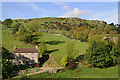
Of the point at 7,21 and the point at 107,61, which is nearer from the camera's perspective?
the point at 107,61

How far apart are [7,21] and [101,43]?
88.8m

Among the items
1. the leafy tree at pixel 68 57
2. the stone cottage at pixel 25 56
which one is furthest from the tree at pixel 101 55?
the stone cottage at pixel 25 56

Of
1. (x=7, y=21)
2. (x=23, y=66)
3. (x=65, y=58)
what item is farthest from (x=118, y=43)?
(x=7, y=21)

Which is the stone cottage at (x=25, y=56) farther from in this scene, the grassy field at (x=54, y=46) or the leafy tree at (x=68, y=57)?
the leafy tree at (x=68, y=57)

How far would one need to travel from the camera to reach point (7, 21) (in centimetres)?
10425

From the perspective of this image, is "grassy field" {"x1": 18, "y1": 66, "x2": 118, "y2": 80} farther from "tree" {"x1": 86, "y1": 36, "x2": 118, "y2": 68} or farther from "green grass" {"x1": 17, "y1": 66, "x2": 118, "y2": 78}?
"tree" {"x1": 86, "y1": 36, "x2": 118, "y2": 68}

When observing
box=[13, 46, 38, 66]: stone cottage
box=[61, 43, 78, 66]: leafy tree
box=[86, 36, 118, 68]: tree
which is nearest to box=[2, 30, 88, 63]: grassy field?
box=[61, 43, 78, 66]: leafy tree

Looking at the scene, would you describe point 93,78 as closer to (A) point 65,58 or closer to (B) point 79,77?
(B) point 79,77

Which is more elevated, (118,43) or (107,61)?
(118,43)

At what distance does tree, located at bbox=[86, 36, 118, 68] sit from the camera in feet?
132

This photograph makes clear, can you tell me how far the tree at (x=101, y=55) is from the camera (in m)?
40.3

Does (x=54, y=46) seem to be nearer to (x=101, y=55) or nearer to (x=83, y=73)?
(x=101, y=55)

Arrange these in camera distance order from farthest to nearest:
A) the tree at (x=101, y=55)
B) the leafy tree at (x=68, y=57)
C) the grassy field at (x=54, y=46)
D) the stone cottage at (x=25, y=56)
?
the grassy field at (x=54, y=46) < the stone cottage at (x=25, y=56) < the leafy tree at (x=68, y=57) < the tree at (x=101, y=55)

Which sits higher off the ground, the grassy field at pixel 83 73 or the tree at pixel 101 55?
the tree at pixel 101 55
